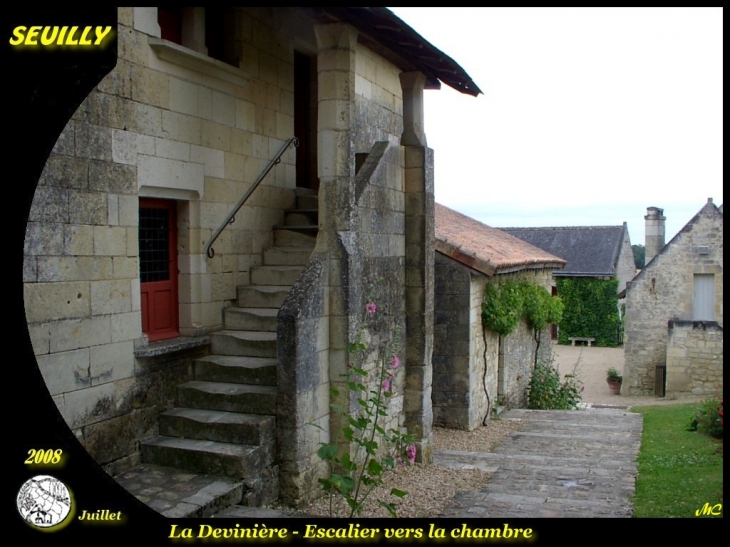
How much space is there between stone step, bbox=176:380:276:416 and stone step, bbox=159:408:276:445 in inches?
2.1

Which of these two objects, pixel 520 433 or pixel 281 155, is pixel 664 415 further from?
pixel 281 155

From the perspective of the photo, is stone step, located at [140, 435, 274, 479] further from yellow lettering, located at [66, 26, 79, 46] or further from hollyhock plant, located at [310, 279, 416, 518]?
yellow lettering, located at [66, 26, 79, 46]

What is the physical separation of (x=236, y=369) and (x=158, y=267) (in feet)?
4.10

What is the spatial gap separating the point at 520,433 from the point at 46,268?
7999 mm

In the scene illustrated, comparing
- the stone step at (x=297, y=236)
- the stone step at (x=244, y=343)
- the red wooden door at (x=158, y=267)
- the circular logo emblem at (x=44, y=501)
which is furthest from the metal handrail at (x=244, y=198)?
the circular logo emblem at (x=44, y=501)

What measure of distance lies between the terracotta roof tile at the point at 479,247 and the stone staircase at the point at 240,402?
363cm

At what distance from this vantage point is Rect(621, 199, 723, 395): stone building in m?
17.7

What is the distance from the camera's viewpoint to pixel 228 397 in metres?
6.15

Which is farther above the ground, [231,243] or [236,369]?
[231,243]

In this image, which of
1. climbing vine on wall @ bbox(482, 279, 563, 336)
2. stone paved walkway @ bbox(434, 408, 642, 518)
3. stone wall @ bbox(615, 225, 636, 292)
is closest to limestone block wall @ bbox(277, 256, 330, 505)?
stone paved walkway @ bbox(434, 408, 642, 518)

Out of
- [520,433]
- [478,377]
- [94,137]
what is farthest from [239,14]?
[520,433]

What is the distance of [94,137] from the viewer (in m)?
5.41

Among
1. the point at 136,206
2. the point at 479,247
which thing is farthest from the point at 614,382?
the point at 136,206

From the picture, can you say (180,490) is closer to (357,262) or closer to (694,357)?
(357,262)
